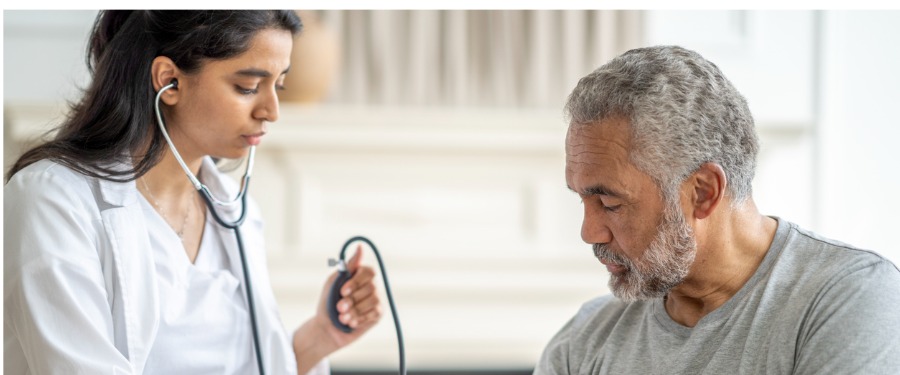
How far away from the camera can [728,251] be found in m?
1.26

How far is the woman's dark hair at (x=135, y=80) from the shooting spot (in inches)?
58.1

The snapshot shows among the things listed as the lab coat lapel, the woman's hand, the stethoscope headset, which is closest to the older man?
the stethoscope headset

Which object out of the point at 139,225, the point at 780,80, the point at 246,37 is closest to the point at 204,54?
the point at 246,37

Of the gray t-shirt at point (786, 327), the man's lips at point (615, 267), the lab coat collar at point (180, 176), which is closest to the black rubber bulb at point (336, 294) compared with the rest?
the lab coat collar at point (180, 176)

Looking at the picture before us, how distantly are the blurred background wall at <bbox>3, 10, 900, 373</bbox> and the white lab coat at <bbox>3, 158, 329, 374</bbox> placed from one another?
4.10 feet

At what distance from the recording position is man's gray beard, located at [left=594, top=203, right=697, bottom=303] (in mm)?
1236

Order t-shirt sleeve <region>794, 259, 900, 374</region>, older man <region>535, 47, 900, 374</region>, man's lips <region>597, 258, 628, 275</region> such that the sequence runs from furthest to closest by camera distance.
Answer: man's lips <region>597, 258, 628, 275</region>, older man <region>535, 47, 900, 374</region>, t-shirt sleeve <region>794, 259, 900, 374</region>

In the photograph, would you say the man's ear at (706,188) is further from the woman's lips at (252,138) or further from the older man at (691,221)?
the woman's lips at (252,138)

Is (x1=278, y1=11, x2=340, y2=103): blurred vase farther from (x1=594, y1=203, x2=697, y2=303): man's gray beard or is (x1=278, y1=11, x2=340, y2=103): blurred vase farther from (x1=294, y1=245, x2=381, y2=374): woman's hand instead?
(x1=594, y1=203, x2=697, y2=303): man's gray beard

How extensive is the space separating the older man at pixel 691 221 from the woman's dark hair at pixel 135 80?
0.58m

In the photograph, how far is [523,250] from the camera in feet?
9.21

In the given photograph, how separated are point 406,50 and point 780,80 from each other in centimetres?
121

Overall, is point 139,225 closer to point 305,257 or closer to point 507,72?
point 305,257

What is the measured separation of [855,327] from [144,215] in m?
1.08
